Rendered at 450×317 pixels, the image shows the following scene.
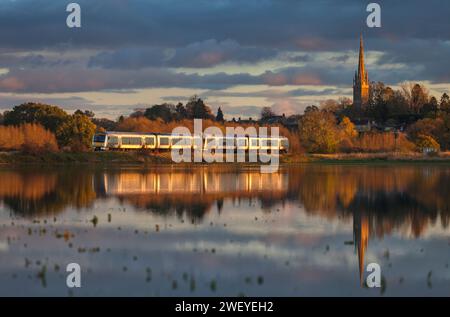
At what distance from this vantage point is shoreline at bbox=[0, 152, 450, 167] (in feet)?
250

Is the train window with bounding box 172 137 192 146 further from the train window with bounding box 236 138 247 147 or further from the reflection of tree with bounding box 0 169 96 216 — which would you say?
the reflection of tree with bounding box 0 169 96 216

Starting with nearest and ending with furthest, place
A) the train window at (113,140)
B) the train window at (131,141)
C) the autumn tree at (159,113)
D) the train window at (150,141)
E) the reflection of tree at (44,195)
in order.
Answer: the reflection of tree at (44,195), the train window at (113,140), the train window at (131,141), the train window at (150,141), the autumn tree at (159,113)

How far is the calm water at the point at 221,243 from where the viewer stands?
1392 cm

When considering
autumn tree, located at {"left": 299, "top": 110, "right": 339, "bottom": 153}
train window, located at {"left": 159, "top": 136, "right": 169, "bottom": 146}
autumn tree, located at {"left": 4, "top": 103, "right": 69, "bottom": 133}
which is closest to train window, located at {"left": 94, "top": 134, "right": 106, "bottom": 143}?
train window, located at {"left": 159, "top": 136, "right": 169, "bottom": 146}

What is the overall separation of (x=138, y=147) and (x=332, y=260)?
73.3 m

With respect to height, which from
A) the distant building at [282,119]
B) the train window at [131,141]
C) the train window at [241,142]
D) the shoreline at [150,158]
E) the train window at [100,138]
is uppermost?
the distant building at [282,119]

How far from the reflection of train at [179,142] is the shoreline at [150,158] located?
11.0ft

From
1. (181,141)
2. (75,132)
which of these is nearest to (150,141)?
(181,141)

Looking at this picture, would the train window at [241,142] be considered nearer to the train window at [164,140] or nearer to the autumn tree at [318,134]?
the autumn tree at [318,134]

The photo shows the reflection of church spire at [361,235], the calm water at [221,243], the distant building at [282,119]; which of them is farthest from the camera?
the distant building at [282,119]

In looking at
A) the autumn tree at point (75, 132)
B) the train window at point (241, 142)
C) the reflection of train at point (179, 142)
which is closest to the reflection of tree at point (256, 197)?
the reflection of train at point (179, 142)
